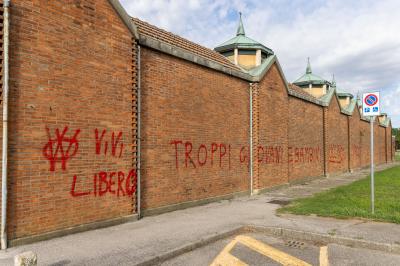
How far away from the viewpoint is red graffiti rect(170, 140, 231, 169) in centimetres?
986

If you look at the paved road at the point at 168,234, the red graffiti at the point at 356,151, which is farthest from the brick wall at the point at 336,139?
the paved road at the point at 168,234

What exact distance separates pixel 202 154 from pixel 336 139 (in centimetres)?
1657

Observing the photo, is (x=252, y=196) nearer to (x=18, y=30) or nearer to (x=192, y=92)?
(x=192, y=92)

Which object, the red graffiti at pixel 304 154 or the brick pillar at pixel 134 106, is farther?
the red graffiti at pixel 304 154

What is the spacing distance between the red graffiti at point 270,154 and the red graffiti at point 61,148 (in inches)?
326

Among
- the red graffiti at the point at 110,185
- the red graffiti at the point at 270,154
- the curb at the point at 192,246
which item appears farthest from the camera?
the red graffiti at the point at 270,154

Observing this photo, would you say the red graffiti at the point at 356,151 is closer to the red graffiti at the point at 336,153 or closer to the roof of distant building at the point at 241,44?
the red graffiti at the point at 336,153

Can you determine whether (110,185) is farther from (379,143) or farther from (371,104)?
(379,143)

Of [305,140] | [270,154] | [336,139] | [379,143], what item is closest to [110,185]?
[270,154]

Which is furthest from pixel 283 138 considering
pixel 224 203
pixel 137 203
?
pixel 137 203

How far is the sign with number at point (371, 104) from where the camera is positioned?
344 inches

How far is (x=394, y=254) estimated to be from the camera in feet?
19.2

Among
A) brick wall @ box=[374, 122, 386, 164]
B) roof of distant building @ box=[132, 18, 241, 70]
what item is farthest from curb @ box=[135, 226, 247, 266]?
brick wall @ box=[374, 122, 386, 164]

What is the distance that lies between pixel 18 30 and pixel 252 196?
9.54m
